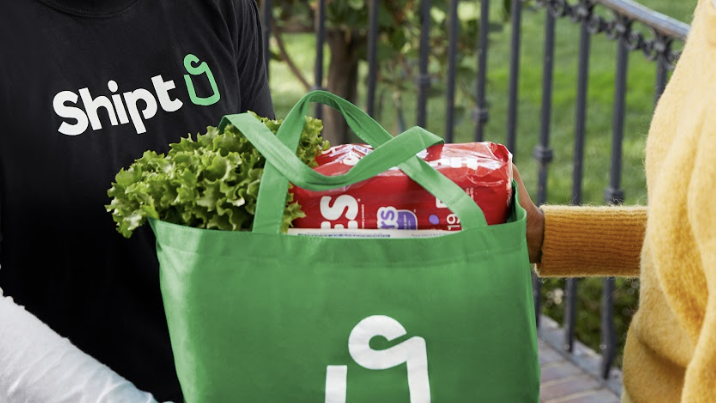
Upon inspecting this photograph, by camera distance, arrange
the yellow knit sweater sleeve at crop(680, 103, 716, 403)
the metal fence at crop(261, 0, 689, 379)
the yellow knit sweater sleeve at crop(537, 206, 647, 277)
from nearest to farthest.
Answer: the yellow knit sweater sleeve at crop(680, 103, 716, 403), the yellow knit sweater sleeve at crop(537, 206, 647, 277), the metal fence at crop(261, 0, 689, 379)

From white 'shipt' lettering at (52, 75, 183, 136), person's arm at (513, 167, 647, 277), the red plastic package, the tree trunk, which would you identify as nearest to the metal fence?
the tree trunk

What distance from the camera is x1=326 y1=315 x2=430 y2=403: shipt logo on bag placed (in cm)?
116

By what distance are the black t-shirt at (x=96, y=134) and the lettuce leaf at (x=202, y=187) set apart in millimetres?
289

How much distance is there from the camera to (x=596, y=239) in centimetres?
165

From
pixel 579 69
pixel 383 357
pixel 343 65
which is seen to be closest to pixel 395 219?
pixel 383 357

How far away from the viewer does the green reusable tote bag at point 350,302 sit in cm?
116

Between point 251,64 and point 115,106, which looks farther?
point 251,64

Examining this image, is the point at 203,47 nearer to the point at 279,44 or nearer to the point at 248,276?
the point at 248,276

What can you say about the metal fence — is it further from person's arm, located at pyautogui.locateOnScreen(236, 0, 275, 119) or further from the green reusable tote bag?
the green reusable tote bag

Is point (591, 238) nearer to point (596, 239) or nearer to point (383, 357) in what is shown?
point (596, 239)

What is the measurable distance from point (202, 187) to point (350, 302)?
22 centimetres

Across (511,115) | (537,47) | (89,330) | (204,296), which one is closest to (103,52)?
(89,330)

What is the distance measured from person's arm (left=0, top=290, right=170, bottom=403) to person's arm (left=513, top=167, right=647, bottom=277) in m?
0.71

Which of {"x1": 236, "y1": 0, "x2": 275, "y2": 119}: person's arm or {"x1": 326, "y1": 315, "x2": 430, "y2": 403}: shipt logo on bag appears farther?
{"x1": 236, "y1": 0, "x2": 275, "y2": 119}: person's arm
